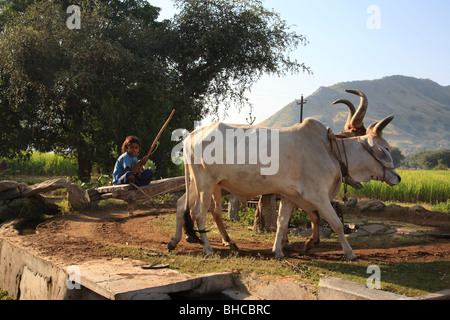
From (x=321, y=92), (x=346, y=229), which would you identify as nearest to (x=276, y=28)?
(x=346, y=229)

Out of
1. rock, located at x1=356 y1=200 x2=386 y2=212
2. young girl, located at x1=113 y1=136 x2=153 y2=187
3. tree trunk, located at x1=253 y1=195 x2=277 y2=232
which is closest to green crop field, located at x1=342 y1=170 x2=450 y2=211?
rock, located at x1=356 y1=200 x2=386 y2=212

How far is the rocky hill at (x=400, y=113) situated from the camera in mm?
144250

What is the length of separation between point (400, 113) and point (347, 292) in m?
173

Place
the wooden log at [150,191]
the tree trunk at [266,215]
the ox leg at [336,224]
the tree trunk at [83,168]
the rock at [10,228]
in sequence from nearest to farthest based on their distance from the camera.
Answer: the ox leg at [336,224]
the wooden log at [150,191]
the rock at [10,228]
the tree trunk at [266,215]
the tree trunk at [83,168]

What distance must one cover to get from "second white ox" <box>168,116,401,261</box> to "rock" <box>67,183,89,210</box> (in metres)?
4.22

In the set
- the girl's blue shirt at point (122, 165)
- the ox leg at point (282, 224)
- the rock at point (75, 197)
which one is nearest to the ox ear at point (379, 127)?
the ox leg at point (282, 224)

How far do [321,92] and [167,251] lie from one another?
200152 millimetres

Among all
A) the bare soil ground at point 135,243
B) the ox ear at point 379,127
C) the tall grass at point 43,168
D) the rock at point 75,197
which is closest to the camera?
the bare soil ground at point 135,243

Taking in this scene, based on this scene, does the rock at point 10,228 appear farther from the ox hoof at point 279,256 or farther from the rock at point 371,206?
the rock at point 371,206

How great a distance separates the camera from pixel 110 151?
13352 millimetres

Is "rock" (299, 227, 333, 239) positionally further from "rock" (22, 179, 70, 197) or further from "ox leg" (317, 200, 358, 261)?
"rock" (22, 179, 70, 197)

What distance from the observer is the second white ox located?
532 centimetres

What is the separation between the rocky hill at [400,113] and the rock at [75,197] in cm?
12485

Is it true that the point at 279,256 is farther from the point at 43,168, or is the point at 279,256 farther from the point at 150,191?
the point at 43,168
